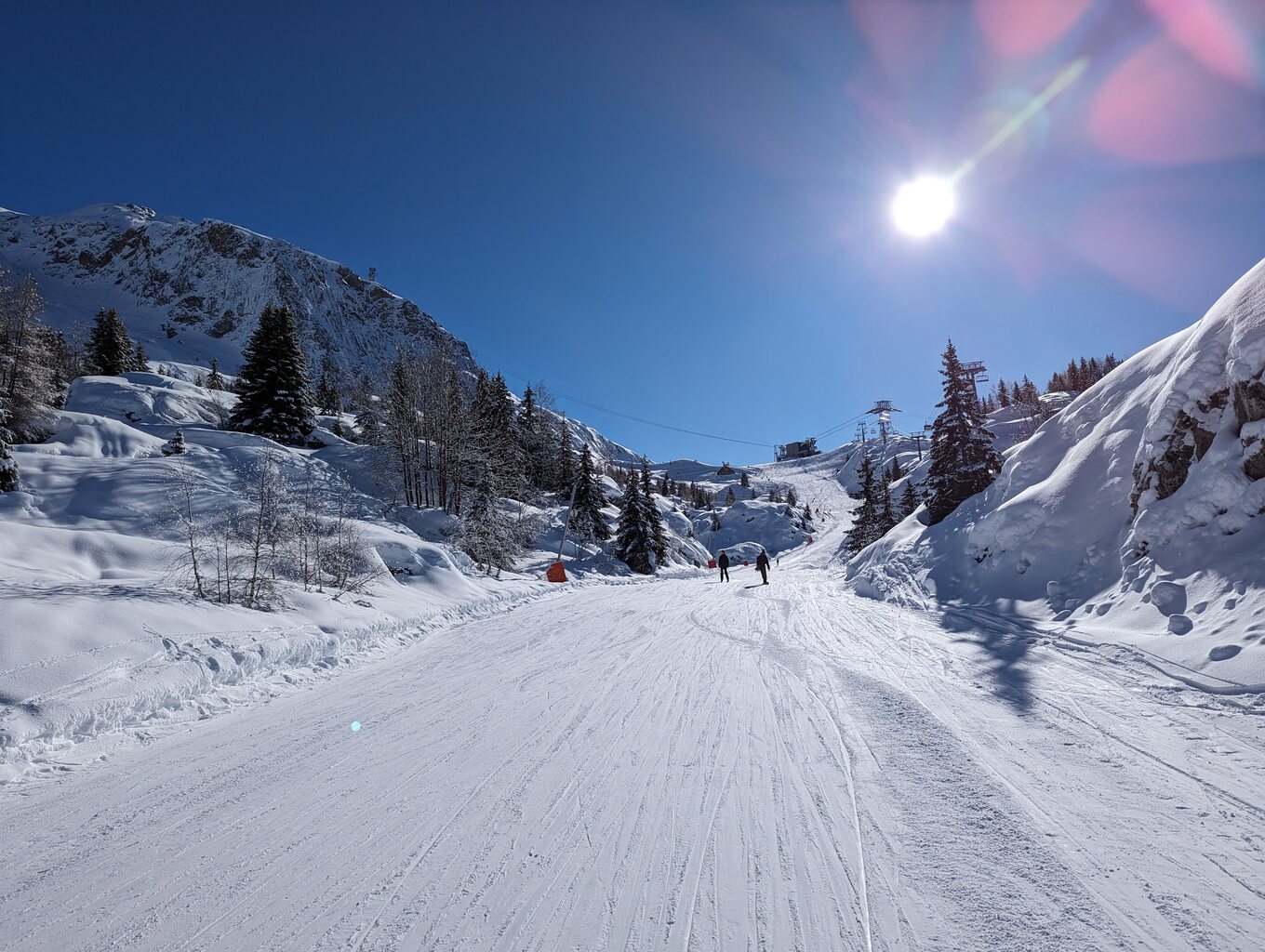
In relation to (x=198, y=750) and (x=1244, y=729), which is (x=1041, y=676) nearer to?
(x=1244, y=729)

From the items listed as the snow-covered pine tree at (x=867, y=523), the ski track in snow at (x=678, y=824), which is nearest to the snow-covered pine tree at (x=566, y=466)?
the snow-covered pine tree at (x=867, y=523)

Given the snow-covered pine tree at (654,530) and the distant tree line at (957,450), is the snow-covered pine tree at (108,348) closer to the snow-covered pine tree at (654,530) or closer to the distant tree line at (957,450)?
the snow-covered pine tree at (654,530)

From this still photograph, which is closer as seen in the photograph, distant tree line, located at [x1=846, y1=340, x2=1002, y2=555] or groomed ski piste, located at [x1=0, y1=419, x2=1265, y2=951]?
groomed ski piste, located at [x1=0, y1=419, x2=1265, y2=951]

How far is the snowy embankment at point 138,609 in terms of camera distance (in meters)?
5.15

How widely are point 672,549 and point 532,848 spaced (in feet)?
140

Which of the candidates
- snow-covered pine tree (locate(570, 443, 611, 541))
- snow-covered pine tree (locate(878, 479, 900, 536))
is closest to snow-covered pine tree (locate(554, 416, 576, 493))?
snow-covered pine tree (locate(570, 443, 611, 541))

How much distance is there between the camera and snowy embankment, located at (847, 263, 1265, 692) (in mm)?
5641

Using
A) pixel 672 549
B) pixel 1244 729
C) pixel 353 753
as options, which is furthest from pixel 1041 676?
pixel 672 549

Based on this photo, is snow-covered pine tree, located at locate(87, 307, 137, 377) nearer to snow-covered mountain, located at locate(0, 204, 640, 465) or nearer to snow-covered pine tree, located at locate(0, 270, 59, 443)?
snow-covered pine tree, located at locate(0, 270, 59, 443)

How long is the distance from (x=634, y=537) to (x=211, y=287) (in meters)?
221

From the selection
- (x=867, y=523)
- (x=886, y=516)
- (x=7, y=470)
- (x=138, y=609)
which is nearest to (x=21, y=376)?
(x=7, y=470)

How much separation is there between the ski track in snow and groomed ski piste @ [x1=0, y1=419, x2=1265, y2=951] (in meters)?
0.02

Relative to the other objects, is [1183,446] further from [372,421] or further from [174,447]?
[372,421]

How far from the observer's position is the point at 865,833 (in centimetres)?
303
